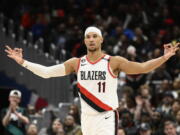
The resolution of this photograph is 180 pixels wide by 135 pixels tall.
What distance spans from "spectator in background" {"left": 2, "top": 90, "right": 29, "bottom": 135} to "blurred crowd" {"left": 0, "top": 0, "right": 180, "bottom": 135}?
25 cm

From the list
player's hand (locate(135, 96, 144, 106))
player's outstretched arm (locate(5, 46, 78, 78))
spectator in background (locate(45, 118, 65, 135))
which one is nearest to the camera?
player's outstretched arm (locate(5, 46, 78, 78))

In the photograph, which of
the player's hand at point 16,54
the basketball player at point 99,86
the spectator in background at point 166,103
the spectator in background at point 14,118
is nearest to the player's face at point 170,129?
the spectator in background at point 166,103

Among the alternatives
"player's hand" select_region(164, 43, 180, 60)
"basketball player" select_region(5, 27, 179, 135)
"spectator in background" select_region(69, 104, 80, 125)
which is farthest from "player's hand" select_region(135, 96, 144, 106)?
"player's hand" select_region(164, 43, 180, 60)

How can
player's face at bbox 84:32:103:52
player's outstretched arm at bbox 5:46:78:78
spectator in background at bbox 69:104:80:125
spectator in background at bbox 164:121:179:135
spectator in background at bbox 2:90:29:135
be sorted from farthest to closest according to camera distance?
spectator in background at bbox 69:104:80:125 → spectator in background at bbox 2:90:29:135 → spectator in background at bbox 164:121:179:135 → player's outstretched arm at bbox 5:46:78:78 → player's face at bbox 84:32:103:52

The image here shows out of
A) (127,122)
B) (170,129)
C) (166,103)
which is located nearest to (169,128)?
(170,129)

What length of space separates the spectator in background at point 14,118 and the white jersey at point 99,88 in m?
4.38

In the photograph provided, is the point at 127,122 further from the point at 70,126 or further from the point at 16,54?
the point at 16,54

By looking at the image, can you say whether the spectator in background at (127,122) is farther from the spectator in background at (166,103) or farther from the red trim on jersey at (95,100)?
the red trim on jersey at (95,100)

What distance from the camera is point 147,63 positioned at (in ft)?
29.7

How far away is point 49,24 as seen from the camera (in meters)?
21.6

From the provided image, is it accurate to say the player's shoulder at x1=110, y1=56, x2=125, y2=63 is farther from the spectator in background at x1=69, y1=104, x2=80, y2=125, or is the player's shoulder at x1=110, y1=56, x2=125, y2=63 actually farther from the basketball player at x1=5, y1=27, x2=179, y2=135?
the spectator in background at x1=69, y1=104, x2=80, y2=125

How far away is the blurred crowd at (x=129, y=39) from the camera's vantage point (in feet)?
47.1

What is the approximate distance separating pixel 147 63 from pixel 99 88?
2.70 ft

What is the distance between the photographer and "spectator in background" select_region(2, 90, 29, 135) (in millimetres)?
13516
